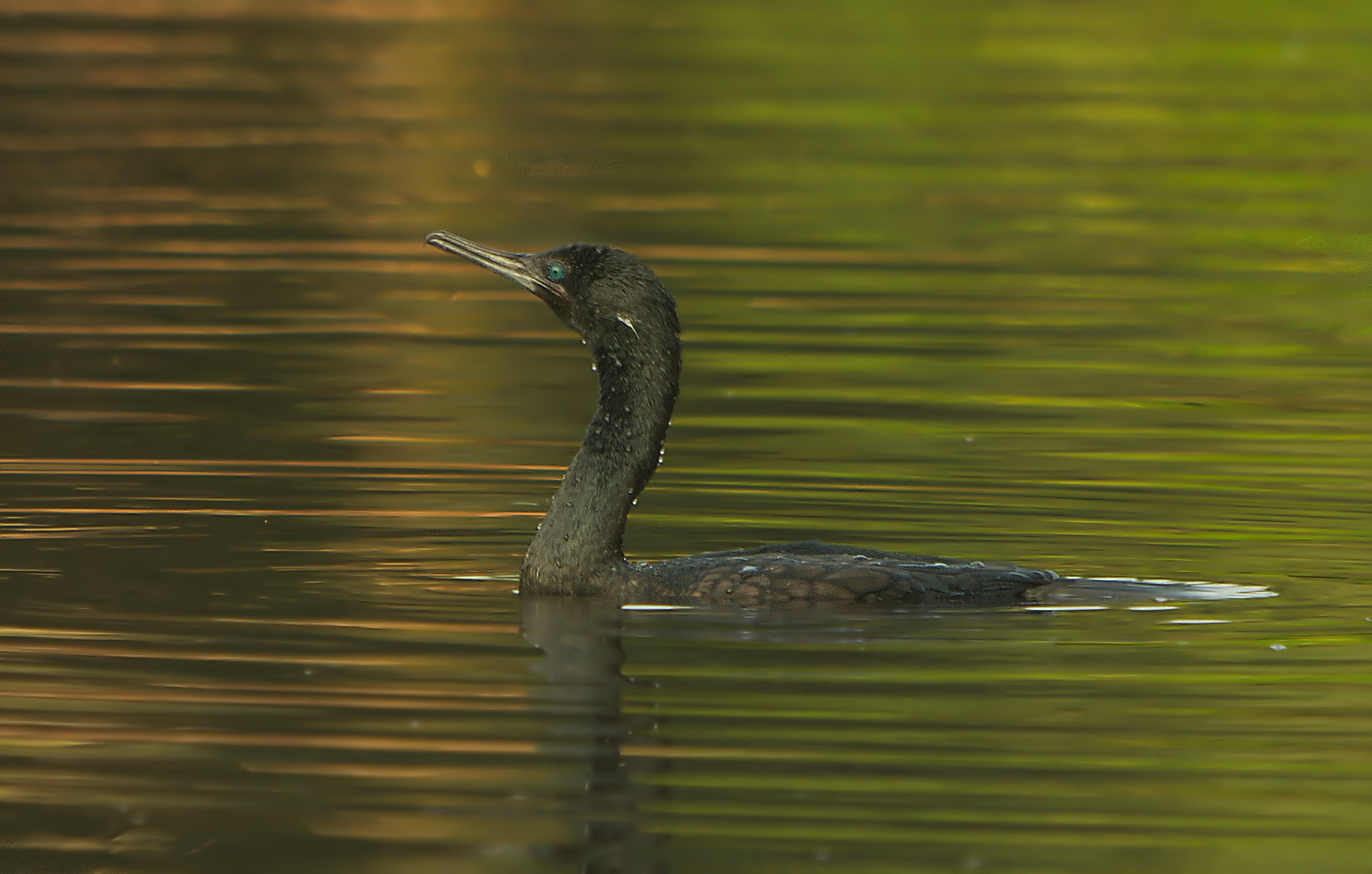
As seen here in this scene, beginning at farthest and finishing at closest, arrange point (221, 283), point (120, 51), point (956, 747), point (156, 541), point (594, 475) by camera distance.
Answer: point (120, 51)
point (221, 283)
point (156, 541)
point (594, 475)
point (956, 747)

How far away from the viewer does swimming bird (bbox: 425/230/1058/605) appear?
1030cm

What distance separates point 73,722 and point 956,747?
115 inches

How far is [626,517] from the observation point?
35.4 feet

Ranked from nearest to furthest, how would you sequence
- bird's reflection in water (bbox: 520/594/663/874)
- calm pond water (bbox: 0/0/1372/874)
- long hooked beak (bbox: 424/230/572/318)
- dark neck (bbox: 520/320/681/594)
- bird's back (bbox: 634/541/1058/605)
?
1. bird's reflection in water (bbox: 520/594/663/874)
2. calm pond water (bbox: 0/0/1372/874)
3. bird's back (bbox: 634/541/1058/605)
4. dark neck (bbox: 520/320/681/594)
5. long hooked beak (bbox: 424/230/572/318)

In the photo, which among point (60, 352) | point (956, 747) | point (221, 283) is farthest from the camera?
point (221, 283)

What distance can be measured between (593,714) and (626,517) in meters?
1.92

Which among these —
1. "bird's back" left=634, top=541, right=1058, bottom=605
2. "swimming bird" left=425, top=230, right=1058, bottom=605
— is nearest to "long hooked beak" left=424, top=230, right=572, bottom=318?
"swimming bird" left=425, top=230, right=1058, bottom=605

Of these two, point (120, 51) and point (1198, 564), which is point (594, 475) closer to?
point (1198, 564)

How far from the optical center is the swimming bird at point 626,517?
1030 centimetres

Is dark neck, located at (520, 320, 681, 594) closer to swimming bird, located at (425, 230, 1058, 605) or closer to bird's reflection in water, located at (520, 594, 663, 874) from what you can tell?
swimming bird, located at (425, 230, 1058, 605)

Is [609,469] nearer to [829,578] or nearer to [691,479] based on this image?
[829,578]

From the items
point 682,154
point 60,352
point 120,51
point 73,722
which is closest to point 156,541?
point 73,722

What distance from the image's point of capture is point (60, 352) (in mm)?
16719

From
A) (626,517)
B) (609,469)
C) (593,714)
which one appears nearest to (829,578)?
(626,517)
